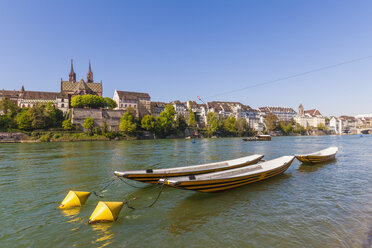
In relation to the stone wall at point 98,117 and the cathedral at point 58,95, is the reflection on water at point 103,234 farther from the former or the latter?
the cathedral at point 58,95

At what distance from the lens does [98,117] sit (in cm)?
8044

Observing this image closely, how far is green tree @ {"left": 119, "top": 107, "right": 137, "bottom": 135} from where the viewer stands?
80062mm

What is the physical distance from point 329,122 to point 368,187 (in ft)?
688

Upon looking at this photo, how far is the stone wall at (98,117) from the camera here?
7690 cm

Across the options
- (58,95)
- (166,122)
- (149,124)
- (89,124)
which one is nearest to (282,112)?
(166,122)

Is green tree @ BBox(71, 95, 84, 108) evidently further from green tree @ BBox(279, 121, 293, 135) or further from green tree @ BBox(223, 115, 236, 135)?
green tree @ BBox(279, 121, 293, 135)

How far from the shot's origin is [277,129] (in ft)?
457

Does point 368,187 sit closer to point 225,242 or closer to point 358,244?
point 358,244

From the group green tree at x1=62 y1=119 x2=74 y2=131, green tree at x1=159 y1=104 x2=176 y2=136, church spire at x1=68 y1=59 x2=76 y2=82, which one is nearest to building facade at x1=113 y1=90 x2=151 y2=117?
green tree at x1=159 y1=104 x2=176 y2=136

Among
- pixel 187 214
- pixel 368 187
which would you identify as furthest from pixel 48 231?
pixel 368 187

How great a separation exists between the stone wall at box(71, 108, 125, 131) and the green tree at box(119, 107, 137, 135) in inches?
160

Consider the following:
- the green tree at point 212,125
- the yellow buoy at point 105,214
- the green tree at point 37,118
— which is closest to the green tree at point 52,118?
the green tree at point 37,118

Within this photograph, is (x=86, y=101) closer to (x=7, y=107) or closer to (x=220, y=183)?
(x=7, y=107)

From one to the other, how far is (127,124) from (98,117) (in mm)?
12176
